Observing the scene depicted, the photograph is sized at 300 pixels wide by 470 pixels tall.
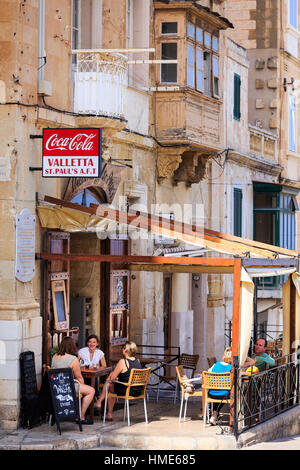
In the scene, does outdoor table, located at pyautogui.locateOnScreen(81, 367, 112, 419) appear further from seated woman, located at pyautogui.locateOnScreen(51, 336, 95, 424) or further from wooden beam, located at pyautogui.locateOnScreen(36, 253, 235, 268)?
wooden beam, located at pyautogui.locateOnScreen(36, 253, 235, 268)

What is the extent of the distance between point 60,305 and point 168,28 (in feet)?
23.6

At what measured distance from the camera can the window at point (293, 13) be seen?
3203cm

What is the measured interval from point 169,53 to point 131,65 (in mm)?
1406

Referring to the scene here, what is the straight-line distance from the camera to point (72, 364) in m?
15.0

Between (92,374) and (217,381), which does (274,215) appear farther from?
(92,374)

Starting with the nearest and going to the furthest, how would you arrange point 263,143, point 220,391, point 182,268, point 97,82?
point 220,391
point 97,82
point 182,268
point 263,143

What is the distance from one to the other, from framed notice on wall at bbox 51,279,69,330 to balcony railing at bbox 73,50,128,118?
290 cm

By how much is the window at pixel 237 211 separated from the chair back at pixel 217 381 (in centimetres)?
1239

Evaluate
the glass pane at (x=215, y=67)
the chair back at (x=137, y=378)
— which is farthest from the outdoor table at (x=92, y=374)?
the glass pane at (x=215, y=67)

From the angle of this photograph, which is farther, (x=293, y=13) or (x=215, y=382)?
(x=293, y=13)

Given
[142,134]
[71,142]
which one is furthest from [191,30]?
[71,142]

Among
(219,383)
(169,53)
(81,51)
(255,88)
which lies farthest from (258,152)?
(219,383)

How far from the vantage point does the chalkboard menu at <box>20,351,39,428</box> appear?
15.0 metres

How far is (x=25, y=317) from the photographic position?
15.3 m
